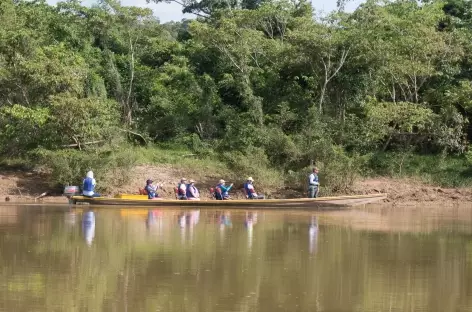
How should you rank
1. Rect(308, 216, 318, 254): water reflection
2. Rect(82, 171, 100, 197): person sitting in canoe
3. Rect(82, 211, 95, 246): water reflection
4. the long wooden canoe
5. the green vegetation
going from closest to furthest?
Rect(308, 216, 318, 254): water reflection < Rect(82, 211, 95, 246): water reflection < the long wooden canoe < Rect(82, 171, 100, 197): person sitting in canoe < the green vegetation

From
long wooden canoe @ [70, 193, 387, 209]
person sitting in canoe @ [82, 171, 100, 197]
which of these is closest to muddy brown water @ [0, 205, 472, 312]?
long wooden canoe @ [70, 193, 387, 209]

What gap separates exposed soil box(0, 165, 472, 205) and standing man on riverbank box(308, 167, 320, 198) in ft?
4.37

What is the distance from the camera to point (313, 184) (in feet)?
83.1

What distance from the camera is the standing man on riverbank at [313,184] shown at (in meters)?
25.3

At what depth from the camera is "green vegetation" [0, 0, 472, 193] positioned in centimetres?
2670

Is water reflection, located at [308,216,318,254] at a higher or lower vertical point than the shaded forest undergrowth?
lower

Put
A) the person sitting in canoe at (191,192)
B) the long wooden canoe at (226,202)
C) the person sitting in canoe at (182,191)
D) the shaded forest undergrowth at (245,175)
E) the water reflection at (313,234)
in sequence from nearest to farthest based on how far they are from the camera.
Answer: the water reflection at (313,234) < the long wooden canoe at (226,202) < the person sitting in canoe at (182,191) < the person sitting in canoe at (191,192) < the shaded forest undergrowth at (245,175)

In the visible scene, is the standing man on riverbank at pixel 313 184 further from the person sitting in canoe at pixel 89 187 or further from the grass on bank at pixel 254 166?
the person sitting in canoe at pixel 89 187

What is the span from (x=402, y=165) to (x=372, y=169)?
108 cm

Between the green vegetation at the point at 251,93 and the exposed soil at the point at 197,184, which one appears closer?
the exposed soil at the point at 197,184

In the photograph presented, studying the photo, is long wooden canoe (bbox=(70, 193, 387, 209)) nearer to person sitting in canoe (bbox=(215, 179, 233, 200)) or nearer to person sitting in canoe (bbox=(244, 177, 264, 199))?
person sitting in canoe (bbox=(215, 179, 233, 200))

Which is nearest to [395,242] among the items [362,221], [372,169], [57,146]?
[362,221]

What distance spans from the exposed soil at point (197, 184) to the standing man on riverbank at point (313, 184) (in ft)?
4.37

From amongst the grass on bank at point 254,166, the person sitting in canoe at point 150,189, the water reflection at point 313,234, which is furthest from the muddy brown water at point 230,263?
the grass on bank at point 254,166
